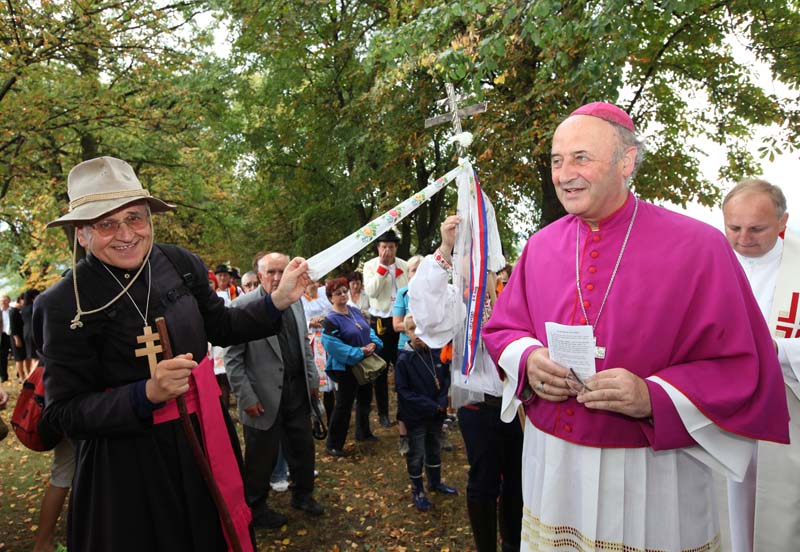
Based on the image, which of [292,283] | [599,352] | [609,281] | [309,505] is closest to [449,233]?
[292,283]

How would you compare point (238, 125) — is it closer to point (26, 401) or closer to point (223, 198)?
point (223, 198)

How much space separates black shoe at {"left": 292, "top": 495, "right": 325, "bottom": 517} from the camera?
496cm

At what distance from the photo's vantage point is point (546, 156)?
998cm

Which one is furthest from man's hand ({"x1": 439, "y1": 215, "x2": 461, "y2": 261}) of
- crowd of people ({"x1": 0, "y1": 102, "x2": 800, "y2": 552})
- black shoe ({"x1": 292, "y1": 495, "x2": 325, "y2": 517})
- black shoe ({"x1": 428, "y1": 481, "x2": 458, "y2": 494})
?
black shoe ({"x1": 292, "y1": 495, "x2": 325, "y2": 517})

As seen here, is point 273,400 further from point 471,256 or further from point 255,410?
point 471,256

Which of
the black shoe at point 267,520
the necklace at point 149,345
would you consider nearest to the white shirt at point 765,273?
the necklace at point 149,345

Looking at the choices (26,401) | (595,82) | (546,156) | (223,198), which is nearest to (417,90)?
(546,156)

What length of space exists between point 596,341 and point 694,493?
67cm

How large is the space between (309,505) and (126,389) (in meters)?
3.25

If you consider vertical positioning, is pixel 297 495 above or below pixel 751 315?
below

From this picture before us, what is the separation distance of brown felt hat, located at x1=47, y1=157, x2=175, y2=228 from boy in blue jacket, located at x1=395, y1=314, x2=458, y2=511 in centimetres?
294

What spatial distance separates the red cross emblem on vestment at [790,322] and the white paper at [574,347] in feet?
4.86

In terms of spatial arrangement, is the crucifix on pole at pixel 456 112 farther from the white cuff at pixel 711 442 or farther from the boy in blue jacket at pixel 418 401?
the white cuff at pixel 711 442

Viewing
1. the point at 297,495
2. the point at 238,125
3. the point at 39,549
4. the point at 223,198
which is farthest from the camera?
the point at 223,198
